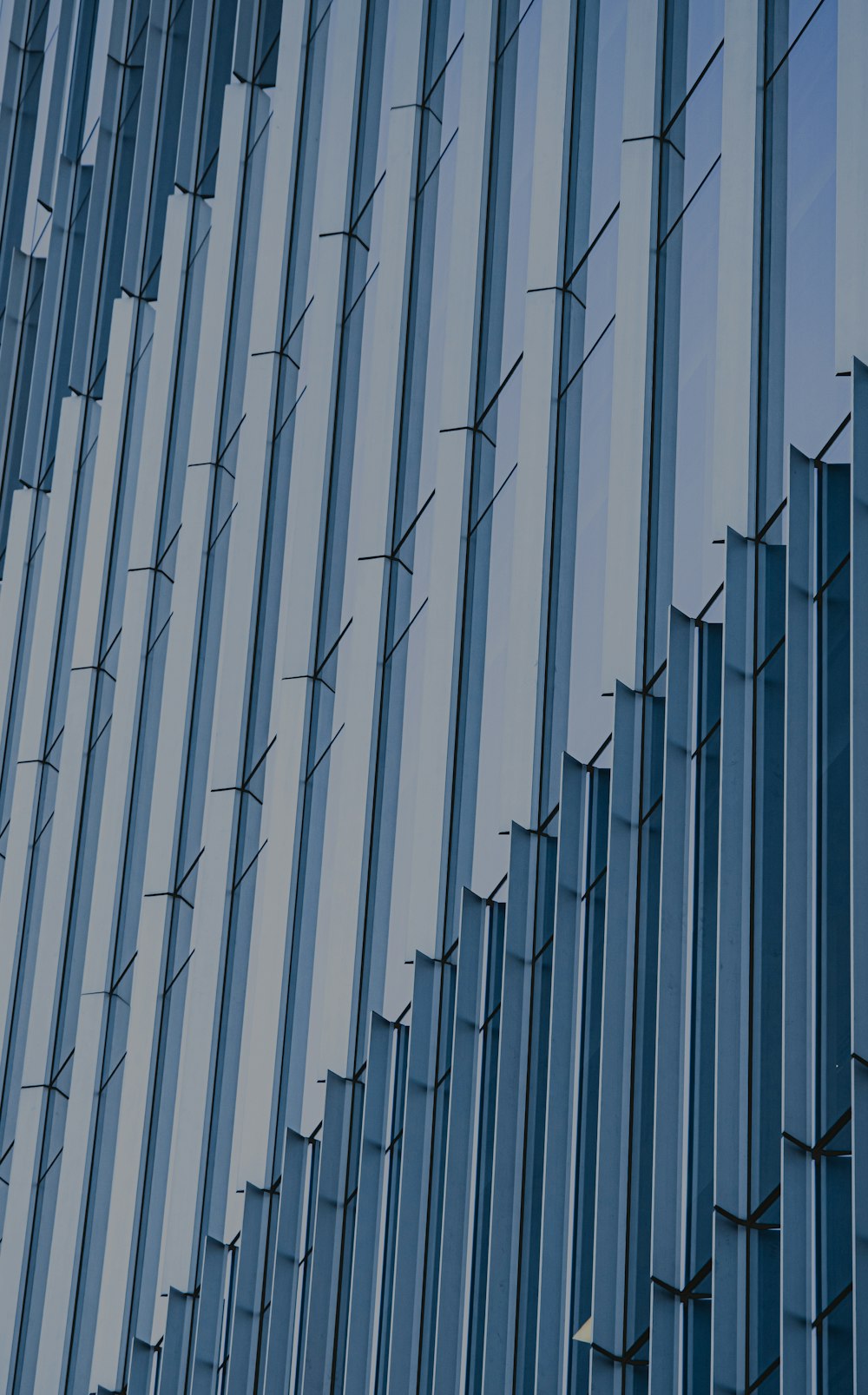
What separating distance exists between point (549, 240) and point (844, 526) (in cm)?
661

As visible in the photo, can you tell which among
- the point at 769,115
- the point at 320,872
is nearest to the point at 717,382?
the point at 769,115

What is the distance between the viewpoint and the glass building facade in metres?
15.2

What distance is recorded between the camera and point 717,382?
1725 cm

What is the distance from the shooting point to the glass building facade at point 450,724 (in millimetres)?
15250

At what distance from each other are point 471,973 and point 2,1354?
11.2m

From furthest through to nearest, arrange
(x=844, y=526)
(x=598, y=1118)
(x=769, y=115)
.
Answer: (x=769, y=115) < (x=598, y=1118) < (x=844, y=526)

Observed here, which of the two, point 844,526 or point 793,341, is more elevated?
point 793,341

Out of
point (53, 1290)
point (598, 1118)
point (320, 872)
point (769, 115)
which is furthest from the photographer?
point (53, 1290)

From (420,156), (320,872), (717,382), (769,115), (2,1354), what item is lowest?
(2,1354)

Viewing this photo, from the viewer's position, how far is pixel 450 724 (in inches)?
827

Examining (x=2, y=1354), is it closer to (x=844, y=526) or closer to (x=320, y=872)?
(x=320, y=872)

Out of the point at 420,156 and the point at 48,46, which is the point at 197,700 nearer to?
the point at 420,156

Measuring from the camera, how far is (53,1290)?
2689 cm

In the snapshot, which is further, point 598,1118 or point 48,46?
point 48,46
